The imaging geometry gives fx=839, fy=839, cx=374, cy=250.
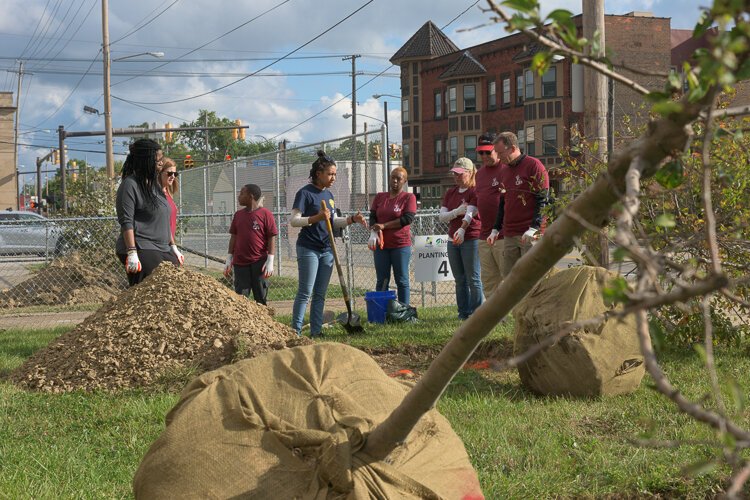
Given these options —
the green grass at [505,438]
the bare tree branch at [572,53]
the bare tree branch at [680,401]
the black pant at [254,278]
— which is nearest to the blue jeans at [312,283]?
the black pant at [254,278]

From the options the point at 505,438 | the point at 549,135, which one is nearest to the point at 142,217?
the point at 505,438

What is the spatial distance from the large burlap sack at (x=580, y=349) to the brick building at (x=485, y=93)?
3158 cm

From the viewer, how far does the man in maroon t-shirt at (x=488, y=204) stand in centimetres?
902

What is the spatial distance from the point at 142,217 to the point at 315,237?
208cm

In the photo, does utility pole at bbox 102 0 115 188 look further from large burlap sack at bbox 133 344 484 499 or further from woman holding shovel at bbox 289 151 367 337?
large burlap sack at bbox 133 344 484 499

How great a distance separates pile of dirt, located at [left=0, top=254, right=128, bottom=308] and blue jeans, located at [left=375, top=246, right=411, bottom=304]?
714cm

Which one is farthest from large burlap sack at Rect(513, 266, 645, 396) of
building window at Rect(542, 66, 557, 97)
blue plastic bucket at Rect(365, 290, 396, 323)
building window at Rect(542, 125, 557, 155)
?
building window at Rect(542, 66, 557, 97)

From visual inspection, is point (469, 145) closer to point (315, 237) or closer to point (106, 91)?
point (106, 91)

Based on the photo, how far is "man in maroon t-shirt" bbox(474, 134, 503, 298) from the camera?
29.6 ft

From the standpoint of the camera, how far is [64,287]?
15.9 metres

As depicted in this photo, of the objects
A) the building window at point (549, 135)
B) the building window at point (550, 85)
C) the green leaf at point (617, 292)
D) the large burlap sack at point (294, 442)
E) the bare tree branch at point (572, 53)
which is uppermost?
the building window at point (550, 85)

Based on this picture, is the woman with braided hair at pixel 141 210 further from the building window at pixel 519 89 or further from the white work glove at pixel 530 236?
the building window at pixel 519 89

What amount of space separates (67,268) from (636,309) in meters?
16.2

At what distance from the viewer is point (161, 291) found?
23.6 ft
